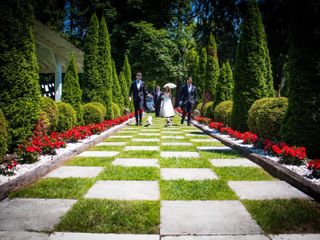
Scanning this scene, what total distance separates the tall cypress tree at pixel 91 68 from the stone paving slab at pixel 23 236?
36.9ft

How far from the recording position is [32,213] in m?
3.35

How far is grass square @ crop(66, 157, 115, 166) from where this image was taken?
5991 mm

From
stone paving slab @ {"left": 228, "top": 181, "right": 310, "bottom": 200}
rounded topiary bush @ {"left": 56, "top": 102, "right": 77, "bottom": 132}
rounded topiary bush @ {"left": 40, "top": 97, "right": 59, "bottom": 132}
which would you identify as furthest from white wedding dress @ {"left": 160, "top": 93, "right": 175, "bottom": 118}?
stone paving slab @ {"left": 228, "top": 181, "right": 310, "bottom": 200}

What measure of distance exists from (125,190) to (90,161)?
2220 millimetres

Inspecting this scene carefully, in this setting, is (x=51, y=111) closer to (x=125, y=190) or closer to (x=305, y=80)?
(x=125, y=190)

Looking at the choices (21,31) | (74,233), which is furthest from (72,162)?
(74,233)

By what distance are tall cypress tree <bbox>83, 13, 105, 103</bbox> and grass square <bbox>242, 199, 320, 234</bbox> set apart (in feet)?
35.9

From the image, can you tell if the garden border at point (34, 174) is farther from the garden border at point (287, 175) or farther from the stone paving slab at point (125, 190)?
the garden border at point (287, 175)

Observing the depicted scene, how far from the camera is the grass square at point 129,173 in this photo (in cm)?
491

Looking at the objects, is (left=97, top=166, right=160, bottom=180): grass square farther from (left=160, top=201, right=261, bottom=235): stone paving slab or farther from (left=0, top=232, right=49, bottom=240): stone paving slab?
(left=0, top=232, right=49, bottom=240): stone paving slab

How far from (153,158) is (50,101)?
3.72 metres

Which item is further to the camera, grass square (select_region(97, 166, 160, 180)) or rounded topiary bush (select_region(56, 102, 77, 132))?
rounded topiary bush (select_region(56, 102, 77, 132))

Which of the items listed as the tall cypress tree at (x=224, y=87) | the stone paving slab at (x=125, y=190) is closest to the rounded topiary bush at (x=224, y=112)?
the tall cypress tree at (x=224, y=87)

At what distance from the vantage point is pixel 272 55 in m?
24.4
